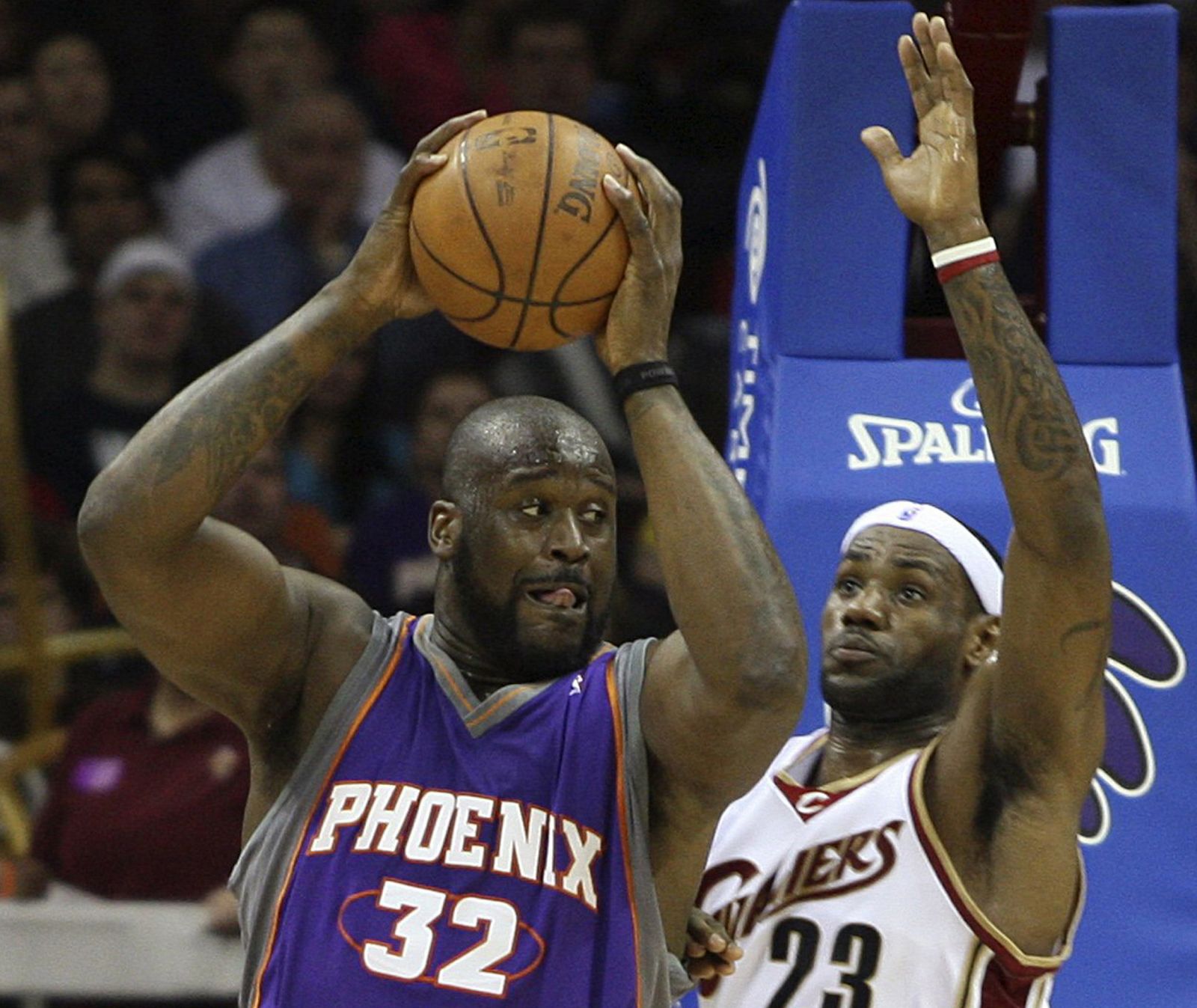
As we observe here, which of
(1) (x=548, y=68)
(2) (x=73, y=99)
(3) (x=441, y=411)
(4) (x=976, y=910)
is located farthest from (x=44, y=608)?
(4) (x=976, y=910)

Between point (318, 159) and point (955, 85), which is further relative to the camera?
point (318, 159)

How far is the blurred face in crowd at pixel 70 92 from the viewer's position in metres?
7.20

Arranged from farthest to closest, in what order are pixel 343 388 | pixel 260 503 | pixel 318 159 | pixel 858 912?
pixel 318 159 < pixel 343 388 < pixel 260 503 < pixel 858 912

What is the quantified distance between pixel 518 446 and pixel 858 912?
1.01 meters

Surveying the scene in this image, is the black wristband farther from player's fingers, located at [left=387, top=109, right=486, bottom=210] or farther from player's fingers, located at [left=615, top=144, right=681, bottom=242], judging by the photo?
player's fingers, located at [left=387, top=109, right=486, bottom=210]

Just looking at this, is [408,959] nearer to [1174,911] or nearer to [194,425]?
[194,425]

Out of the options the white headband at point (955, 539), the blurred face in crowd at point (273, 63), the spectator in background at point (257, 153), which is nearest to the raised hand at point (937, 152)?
the white headband at point (955, 539)

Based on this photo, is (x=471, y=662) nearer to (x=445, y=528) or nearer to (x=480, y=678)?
(x=480, y=678)

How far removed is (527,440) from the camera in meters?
3.19

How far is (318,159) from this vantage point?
7.11 metres

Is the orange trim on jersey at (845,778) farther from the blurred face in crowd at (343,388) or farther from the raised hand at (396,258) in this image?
the blurred face in crowd at (343,388)

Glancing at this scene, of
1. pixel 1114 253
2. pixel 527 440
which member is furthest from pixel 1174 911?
pixel 527 440

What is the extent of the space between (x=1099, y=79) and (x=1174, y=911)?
1750mm

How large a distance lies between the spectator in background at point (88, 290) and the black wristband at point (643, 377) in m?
3.86
